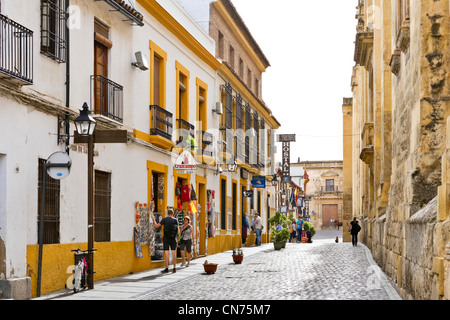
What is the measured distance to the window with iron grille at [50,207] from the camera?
11.3 metres

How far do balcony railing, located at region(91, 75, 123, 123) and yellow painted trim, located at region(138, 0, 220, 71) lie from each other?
297cm

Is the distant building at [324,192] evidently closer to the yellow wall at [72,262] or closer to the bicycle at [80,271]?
the yellow wall at [72,262]

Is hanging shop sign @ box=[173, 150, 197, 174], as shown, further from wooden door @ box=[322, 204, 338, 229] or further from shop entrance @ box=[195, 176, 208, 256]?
wooden door @ box=[322, 204, 338, 229]

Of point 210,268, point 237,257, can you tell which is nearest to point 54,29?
point 210,268

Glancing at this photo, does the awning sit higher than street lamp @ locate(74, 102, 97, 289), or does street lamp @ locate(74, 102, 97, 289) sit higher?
the awning

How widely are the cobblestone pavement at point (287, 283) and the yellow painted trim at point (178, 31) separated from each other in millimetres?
6635

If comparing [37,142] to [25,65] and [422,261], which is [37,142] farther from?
[422,261]

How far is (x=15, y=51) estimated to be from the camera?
10188mm

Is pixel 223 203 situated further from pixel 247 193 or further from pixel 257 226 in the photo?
pixel 257 226

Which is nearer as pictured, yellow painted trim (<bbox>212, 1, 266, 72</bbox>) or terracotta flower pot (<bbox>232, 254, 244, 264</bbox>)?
terracotta flower pot (<bbox>232, 254, 244, 264</bbox>)

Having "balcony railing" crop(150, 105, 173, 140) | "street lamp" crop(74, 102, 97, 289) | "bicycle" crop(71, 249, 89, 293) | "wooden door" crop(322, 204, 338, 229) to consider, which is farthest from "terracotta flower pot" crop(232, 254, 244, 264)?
"wooden door" crop(322, 204, 338, 229)

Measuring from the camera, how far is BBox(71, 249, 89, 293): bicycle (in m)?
11.4

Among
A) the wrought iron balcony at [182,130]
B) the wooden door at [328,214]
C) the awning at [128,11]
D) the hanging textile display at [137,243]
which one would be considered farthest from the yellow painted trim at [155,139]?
the wooden door at [328,214]
